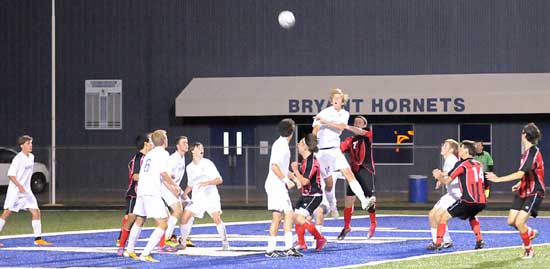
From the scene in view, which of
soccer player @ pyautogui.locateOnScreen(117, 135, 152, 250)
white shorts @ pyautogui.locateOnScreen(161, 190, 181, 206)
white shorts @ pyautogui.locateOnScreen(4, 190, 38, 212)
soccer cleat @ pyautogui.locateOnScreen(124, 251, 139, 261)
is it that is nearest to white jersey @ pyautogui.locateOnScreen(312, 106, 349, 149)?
white shorts @ pyautogui.locateOnScreen(161, 190, 181, 206)

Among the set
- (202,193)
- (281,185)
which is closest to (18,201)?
(202,193)

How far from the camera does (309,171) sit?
17.0 m

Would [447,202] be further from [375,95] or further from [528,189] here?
[375,95]

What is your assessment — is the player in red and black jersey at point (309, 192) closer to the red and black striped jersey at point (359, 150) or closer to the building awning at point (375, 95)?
the red and black striped jersey at point (359, 150)

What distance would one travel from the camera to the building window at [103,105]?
40156 mm

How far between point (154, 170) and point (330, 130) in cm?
319

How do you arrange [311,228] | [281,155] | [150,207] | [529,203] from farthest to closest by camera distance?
[311,228]
[150,207]
[281,155]
[529,203]

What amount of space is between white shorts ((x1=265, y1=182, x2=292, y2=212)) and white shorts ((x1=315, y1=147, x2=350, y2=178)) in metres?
1.79

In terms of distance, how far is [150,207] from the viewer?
16.2m

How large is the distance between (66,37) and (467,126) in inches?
557

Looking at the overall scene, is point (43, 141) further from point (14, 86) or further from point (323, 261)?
point (323, 261)

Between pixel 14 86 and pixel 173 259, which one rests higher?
pixel 14 86

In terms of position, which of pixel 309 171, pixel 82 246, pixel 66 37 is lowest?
pixel 82 246

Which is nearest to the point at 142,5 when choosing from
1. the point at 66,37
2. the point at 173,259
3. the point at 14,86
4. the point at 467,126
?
the point at 66,37
